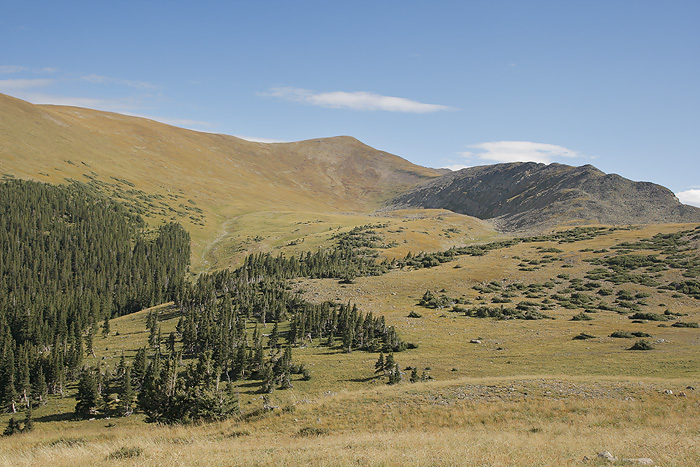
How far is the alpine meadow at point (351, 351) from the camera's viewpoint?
22.0m

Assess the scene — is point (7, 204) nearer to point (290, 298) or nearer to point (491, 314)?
point (290, 298)

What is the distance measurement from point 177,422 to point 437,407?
2002cm

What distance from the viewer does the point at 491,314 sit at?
273 ft

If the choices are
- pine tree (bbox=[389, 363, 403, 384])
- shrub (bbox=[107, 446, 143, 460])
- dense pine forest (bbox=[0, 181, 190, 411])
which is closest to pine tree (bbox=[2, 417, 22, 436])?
dense pine forest (bbox=[0, 181, 190, 411])

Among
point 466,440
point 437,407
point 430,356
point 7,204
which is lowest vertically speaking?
point 430,356

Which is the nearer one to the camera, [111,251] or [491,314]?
[491,314]

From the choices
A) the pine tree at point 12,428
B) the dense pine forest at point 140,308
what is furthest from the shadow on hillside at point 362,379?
the pine tree at point 12,428

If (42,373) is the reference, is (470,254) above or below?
above

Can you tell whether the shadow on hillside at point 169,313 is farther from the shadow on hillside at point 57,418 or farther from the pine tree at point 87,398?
the pine tree at point 87,398

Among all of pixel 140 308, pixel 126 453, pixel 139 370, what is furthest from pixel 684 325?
pixel 140 308

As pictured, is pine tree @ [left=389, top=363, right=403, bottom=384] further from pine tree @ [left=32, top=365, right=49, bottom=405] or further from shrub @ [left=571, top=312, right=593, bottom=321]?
pine tree @ [left=32, top=365, right=49, bottom=405]

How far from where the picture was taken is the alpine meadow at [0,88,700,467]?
21984 mm

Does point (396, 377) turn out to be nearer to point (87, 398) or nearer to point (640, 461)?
point (640, 461)

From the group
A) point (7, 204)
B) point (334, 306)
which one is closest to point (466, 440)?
point (334, 306)
